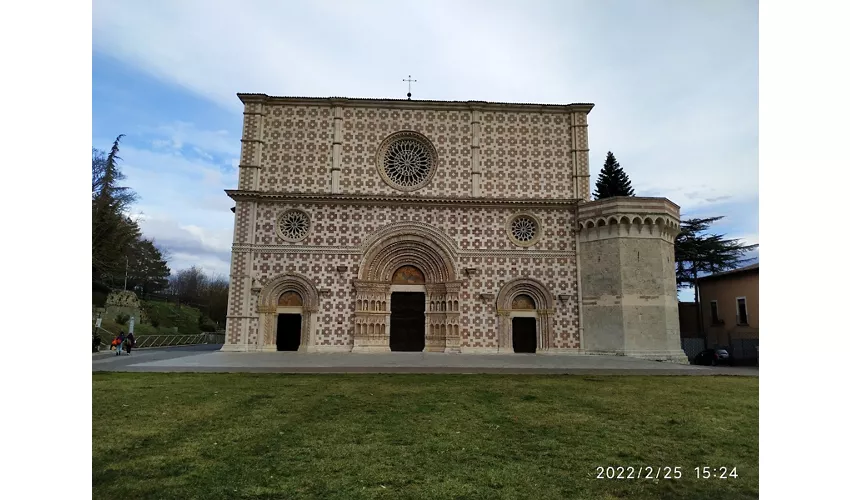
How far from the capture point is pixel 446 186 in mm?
26219

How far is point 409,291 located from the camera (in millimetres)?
25625

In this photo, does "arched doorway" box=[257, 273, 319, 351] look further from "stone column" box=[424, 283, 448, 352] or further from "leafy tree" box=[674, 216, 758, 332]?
"leafy tree" box=[674, 216, 758, 332]

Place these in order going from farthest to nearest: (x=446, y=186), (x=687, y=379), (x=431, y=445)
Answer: (x=446, y=186)
(x=687, y=379)
(x=431, y=445)

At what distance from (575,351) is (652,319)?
411 centimetres

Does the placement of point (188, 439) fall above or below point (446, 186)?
below

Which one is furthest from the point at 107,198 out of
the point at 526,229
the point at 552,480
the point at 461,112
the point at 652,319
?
the point at 652,319

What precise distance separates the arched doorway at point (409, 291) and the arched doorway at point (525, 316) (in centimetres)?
253

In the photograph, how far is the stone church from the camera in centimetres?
2422

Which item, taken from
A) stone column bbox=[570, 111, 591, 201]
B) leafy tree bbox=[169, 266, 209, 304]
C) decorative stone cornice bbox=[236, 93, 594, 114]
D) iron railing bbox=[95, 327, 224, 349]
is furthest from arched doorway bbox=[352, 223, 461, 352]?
leafy tree bbox=[169, 266, 209, 304]

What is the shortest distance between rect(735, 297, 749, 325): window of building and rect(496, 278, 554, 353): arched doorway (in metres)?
12.4

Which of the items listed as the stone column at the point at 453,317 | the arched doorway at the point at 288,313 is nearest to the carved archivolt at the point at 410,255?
the stone column at the point at 453,317

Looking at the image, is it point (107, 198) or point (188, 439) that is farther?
point (107, 198)
